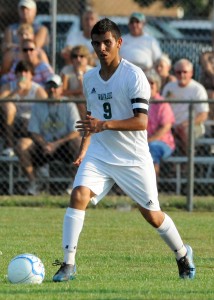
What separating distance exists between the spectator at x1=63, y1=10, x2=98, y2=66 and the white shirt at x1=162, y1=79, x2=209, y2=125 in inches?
53.4

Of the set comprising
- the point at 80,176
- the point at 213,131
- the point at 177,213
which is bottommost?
the point at 177,213

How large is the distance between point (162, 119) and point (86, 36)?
8.34 feet

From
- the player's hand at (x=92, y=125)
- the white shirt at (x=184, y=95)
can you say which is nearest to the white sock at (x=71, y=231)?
the player's hand at (x=92, y=125)

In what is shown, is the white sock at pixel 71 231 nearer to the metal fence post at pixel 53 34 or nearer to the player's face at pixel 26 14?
the metal fence post at pixel 53 34

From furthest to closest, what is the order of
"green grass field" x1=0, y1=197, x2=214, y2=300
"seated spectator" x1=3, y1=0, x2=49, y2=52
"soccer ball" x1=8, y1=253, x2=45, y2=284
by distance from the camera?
1. "seated spectator" x1=3, y1=0, x2=49, y2=52
2. "soccer ball" x1=8, y1=253, x2=45, y2=284
3. "green grass field" x1=0, y1=197, x2=214, y2=300

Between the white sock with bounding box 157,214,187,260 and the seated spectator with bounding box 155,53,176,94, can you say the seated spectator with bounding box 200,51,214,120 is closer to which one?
the seated spectator with bounding box 155,53,176,94

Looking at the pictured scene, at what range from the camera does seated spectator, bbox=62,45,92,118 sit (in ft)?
50.6

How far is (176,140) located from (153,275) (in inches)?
272

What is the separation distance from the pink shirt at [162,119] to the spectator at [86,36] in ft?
5.26

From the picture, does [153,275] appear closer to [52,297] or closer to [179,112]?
[52,297]

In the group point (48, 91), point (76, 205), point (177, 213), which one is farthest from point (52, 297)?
point (48, 91)

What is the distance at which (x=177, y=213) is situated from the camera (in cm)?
1433

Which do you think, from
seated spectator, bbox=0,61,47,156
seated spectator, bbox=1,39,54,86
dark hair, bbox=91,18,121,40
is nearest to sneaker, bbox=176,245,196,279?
dark hair, bbox=91,18,121,40

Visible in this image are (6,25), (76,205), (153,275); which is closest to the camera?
(76,205)
